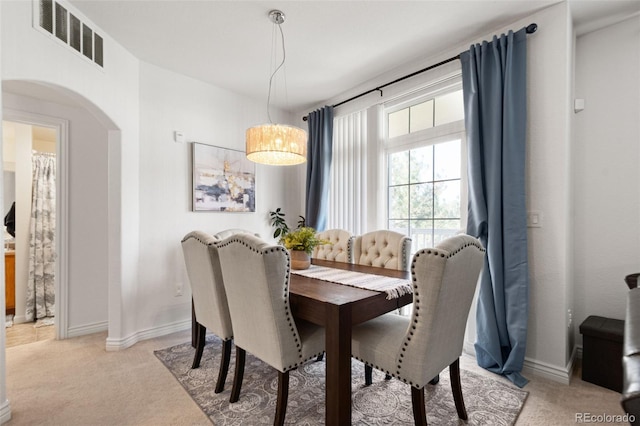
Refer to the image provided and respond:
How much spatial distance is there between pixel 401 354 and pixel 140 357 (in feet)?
7.44

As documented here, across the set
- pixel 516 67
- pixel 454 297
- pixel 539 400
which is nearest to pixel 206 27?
pixel 516 67

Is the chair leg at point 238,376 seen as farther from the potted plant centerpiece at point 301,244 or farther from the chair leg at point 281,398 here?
the potted plant centerpiece at point 301,244

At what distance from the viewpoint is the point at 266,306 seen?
61.2 inches

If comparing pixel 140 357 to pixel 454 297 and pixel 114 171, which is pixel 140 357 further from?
pixel 454 297

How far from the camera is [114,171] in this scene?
2.77 m

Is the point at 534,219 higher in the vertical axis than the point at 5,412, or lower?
higher

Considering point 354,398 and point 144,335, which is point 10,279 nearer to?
point 144,335

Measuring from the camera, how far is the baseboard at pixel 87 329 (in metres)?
3.04

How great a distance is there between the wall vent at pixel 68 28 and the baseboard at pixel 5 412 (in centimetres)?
230

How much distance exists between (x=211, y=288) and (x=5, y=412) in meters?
1.28

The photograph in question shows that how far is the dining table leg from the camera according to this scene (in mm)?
1449

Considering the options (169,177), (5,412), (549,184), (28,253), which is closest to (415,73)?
(549,184)

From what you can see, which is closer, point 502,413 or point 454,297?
point 454,297
